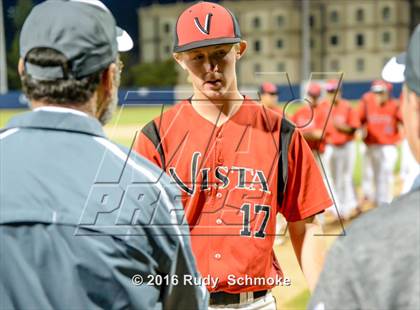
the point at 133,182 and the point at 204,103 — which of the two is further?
the point at 204,103

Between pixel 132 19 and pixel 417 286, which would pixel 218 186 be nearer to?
pixel 417 286

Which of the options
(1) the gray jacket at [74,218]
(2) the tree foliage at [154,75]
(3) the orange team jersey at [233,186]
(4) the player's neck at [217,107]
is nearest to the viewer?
→ (1) the gray jacket at [74,218]

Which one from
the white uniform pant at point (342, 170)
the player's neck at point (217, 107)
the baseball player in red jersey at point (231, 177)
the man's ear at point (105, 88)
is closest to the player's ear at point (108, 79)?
the man's ear at point (105, 88)

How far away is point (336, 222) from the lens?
9062mm

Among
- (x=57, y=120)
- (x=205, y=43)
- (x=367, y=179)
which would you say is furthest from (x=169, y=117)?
(x=367, y=179)

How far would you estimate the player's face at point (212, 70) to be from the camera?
2643 millimetres

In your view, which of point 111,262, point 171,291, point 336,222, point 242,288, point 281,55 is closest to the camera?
point 111,262

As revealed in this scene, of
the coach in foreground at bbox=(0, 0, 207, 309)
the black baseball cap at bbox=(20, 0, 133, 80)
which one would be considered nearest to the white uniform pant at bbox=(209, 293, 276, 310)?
the coach in foreground at bbox=(0, 0, 207, 309)

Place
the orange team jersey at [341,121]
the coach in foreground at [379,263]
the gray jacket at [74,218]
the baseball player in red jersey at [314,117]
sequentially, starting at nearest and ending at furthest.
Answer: the coach in foreground at [379,263]
the gray jacket at [74,218]
the baseball player in red jersey at [314,117]
the orange team jersey at [341,121]

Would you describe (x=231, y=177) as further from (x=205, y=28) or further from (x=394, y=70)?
(x=394, y=70)

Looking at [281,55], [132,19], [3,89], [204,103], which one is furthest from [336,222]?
[132,19]

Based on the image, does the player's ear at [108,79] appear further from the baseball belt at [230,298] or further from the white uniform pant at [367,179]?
the white uniform pant at [367,179]

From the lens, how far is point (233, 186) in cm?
265

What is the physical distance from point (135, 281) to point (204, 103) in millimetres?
1275
